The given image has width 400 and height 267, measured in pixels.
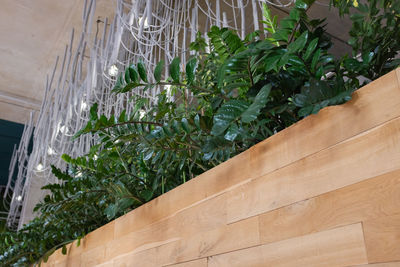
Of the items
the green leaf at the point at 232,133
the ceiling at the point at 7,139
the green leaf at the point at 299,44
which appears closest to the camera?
the green leaf at the point at 299,44

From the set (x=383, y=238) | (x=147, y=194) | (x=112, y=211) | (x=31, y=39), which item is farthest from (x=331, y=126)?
(x=31, y=39)

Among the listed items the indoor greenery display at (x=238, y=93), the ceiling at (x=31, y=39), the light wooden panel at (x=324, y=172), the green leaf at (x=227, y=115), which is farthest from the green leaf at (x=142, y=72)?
the ceiling at (x=31, y=39)

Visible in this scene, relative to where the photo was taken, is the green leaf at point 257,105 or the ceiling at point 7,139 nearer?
the green leaf at point 257,105

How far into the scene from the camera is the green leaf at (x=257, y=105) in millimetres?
680

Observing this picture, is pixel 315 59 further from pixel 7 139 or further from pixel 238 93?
pixel 7 139

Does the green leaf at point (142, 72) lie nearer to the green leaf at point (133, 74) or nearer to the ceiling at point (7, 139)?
the green leaf at point (133, 74)

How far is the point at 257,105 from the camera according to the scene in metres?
0.69

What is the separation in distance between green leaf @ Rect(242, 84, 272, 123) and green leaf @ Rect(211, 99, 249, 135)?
0.15 ft

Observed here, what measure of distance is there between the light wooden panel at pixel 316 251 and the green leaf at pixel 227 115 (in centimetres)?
24

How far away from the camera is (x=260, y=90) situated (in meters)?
0.71

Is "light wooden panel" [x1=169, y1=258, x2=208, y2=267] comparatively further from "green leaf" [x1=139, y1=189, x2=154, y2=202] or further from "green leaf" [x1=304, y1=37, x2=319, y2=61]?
"green leaf" [x1=304, y1=37, x2=319, y2=61]

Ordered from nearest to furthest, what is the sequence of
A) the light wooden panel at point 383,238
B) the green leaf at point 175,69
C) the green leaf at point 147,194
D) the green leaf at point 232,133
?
the light wooden panel at point 383,238 → the green leaf at point 232,133 → the green leaf at point 175,69 → the green leaf at point 147,194

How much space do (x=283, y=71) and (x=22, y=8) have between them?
3.40 m

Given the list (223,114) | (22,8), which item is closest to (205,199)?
(223,114)
